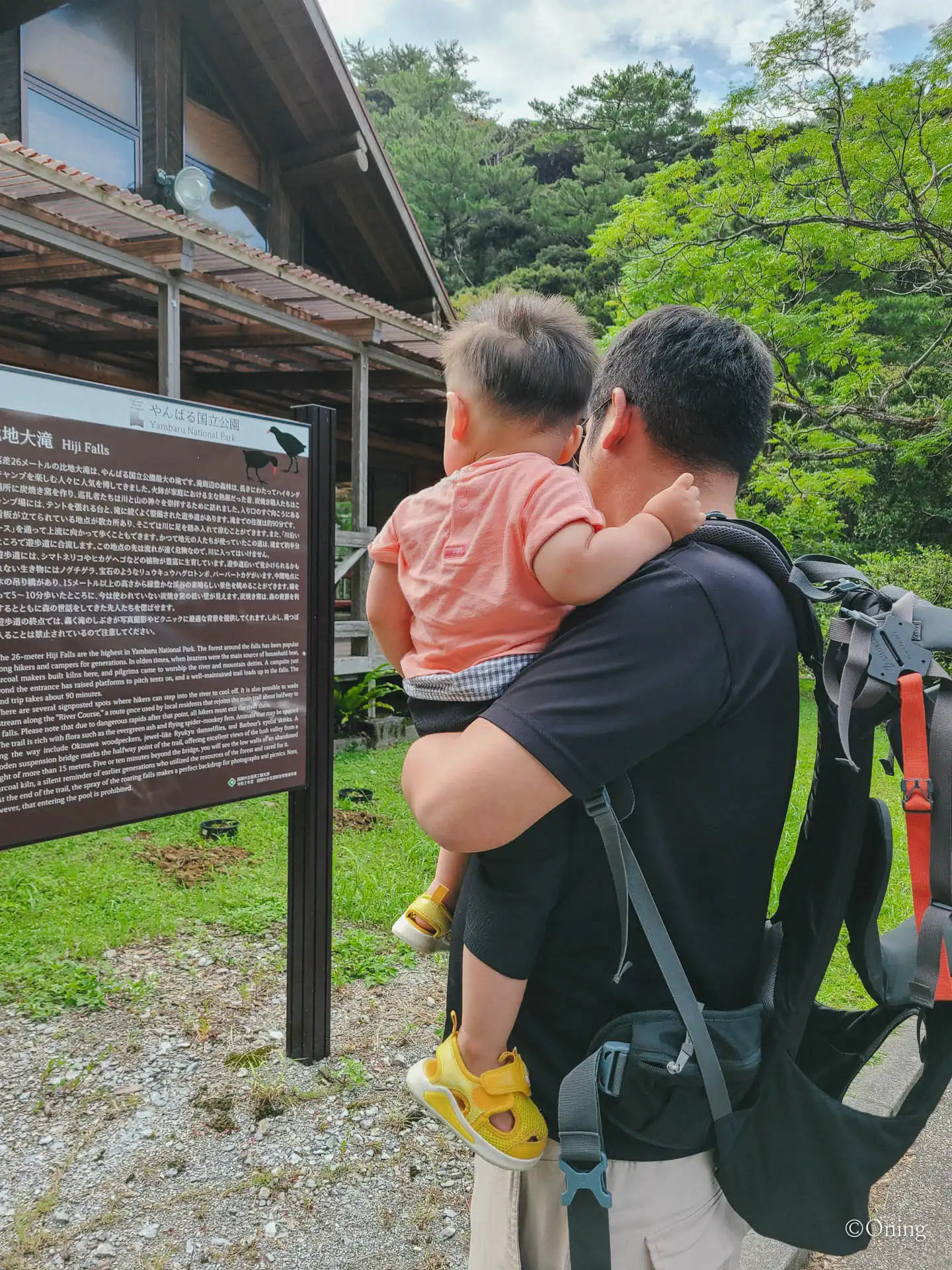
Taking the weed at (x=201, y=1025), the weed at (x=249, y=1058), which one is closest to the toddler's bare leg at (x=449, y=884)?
the weed at (x=249, y=1058)

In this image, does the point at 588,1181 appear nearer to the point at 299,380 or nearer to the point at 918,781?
the point at 918,781

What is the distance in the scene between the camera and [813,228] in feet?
28.7

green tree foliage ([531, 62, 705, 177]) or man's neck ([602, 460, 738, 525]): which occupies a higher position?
green tree foliage ([531, 62, 705, 177])

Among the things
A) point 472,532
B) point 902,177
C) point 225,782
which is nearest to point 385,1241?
point 225,782

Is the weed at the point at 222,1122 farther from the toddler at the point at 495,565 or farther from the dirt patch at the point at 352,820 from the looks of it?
the dirt patch at the point at 352,820

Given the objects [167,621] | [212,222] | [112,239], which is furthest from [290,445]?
[212,222]

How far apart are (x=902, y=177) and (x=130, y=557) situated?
800cm

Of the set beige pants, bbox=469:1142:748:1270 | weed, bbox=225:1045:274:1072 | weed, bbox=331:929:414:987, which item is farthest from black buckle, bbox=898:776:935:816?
weed, bbox=331:929:414:987

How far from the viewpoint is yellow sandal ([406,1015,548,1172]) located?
1.27 m

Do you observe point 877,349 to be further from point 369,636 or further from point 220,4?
point 220,4

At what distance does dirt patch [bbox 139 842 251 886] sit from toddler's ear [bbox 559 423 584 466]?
12.5 ft

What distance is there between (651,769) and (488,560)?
1.47 ft

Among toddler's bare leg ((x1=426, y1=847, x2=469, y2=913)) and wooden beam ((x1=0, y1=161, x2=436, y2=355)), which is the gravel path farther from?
wooden beam ((x1=0, y1=161, x2=436, y2=355))

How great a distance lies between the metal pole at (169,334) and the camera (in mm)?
6332
